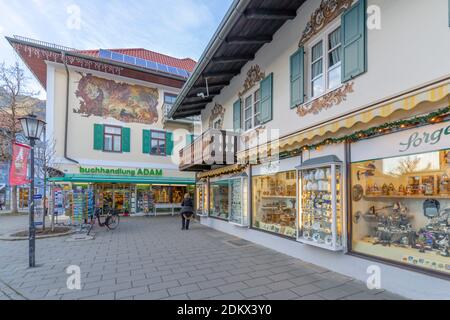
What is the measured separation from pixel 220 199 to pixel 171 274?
21.5 feet

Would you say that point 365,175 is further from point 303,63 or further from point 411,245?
point 303,63

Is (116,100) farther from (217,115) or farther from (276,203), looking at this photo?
(276,203)

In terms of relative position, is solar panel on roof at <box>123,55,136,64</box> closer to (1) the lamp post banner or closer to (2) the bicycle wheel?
(2) the bicycle wheel

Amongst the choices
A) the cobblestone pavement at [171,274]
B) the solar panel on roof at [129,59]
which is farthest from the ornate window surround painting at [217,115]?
Result: the solar panel on roof at [129,59]

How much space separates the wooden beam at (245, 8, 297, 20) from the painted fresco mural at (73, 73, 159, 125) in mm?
13749

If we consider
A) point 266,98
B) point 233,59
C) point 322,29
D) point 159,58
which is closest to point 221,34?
point 233,59

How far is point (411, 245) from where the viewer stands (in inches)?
173

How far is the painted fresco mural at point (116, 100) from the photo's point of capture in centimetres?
1683

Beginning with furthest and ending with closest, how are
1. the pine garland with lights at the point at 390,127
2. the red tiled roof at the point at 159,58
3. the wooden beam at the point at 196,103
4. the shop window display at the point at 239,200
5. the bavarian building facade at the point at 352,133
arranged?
the red tiled roof at the point at 159,58 → the wooden beam at the point at 196,103 → the shop window display at the point at 239,200 → the bavarian building facade at the point at 352,133 → the pine garland with lights at the point at 390,127

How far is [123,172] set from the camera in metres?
17.5

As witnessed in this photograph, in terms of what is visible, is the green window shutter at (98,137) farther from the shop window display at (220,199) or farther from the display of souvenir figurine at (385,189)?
the display of souvenir figurine at (385,189)

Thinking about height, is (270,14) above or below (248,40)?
above

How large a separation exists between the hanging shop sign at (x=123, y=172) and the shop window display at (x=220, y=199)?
288 inches
